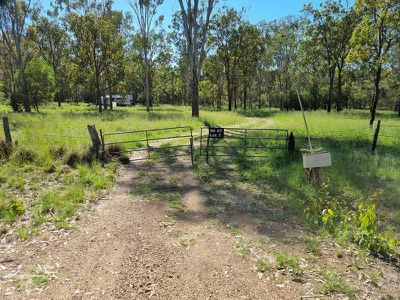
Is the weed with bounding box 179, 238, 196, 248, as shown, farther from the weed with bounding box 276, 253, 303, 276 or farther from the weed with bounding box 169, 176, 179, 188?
the weed with bounding box 169, 176, 179, 188

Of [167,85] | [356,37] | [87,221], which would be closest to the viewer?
[87,221]

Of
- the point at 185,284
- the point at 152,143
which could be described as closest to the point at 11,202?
the point at 185,284

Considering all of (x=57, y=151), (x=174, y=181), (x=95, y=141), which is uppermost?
(x=95, y=141)

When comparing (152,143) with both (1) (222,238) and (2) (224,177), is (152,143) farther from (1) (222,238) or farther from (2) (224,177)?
(1) (222,238)

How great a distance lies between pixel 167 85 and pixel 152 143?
54629mm

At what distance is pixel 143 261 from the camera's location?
454cm

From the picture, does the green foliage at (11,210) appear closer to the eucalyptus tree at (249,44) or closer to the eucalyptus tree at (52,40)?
the eucalyptus tree at (52,40)

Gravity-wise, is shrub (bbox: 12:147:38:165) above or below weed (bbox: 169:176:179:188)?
above

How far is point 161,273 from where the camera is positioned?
14.1ft

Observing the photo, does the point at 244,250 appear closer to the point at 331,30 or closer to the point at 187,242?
the point at 187,242

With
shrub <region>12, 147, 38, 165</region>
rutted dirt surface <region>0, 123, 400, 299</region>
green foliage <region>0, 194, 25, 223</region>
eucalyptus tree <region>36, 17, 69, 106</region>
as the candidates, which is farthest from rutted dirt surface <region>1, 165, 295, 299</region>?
eucalyptus tree <region>36, 17, 69, 106</region>

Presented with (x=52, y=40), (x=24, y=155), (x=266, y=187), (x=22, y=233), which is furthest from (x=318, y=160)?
(x=52, y=40)

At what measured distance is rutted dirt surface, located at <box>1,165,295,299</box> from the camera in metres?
3.89

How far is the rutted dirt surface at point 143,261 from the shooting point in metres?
3.89
